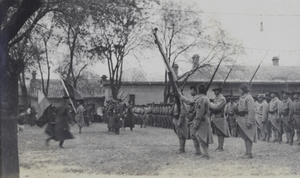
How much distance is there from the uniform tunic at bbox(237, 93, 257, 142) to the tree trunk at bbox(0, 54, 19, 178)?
5751 mm

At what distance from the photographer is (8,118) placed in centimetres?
679

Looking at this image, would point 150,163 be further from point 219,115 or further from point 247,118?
point 219,115

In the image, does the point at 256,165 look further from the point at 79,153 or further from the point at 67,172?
the point at 79,153

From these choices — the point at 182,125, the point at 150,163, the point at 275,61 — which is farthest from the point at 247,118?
the point at 275,61

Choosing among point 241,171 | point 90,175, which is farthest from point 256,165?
point 90,175

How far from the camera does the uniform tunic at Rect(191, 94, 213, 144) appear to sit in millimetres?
9805

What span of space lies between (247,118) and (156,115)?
55.1ft

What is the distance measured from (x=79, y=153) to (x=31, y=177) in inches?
144

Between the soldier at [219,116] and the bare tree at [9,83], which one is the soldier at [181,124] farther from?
the bare tree at [9,83]

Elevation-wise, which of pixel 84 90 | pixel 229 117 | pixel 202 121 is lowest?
pixel 229 117

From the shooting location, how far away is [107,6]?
943cm

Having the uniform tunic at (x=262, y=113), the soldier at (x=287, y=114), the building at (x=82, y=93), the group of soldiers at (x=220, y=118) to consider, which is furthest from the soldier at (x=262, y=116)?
the building at (x=82, y=93)

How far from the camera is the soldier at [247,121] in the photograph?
33.4ft

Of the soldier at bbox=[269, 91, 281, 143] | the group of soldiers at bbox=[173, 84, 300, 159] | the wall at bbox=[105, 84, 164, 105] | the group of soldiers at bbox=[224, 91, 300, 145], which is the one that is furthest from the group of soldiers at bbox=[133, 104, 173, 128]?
the wall at bbox=[105, 84, 164, 105]
